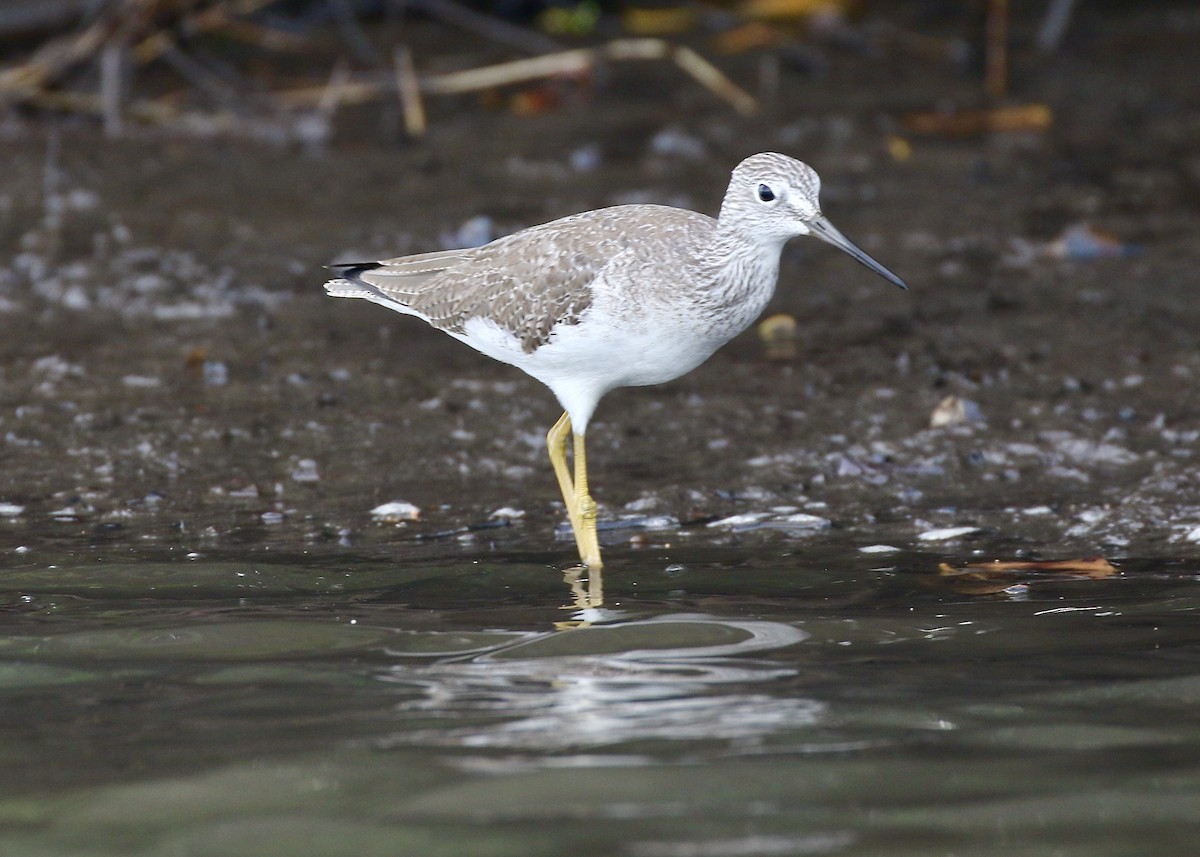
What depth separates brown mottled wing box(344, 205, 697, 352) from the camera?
18.9 feet

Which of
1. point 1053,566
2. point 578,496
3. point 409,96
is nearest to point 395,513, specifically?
point 578,496

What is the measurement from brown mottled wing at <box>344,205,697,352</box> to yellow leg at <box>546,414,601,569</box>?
0.50 meters

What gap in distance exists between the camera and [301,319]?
8461 mm

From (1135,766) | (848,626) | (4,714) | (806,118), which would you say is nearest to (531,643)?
(848,626)

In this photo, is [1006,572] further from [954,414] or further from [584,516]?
[954,414]

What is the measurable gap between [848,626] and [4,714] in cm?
242

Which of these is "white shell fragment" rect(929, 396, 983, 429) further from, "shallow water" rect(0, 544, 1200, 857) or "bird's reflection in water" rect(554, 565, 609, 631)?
"bird's reflection in water" rect(554, 565, 609, 631)

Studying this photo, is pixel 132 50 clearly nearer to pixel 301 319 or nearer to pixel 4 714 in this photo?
pixel 301 319

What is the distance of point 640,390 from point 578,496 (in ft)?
6.34

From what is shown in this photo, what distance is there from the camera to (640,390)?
25.2 feet

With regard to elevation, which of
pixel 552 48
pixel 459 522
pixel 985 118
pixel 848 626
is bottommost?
pixel 848 626

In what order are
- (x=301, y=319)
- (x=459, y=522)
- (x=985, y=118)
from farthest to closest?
1. (x=985, y=118)
2. (x=301, y=319)
3. (x=459, y=522)

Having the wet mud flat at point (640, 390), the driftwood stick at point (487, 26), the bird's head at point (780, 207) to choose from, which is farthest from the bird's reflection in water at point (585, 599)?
the driftwood stick at point (487, 26)

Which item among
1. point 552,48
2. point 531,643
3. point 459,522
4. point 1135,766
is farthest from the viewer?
point 552,48
